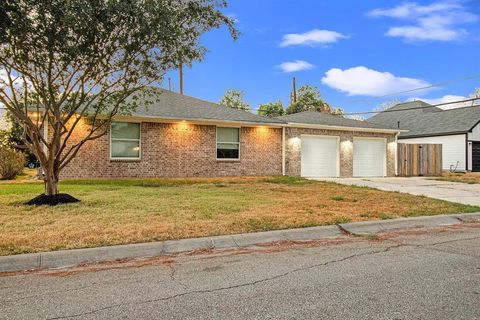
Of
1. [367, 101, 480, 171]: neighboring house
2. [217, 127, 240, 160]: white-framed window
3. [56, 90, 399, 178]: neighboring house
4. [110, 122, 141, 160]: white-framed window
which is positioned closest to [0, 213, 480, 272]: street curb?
[56, 90, 399, 178]: neighboring house

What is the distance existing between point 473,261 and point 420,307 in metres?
1.99

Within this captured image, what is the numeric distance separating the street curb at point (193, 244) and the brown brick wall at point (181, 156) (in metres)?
10.9

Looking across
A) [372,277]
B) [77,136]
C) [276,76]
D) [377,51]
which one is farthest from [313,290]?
[276,76]

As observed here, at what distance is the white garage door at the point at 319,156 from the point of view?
1900 centimetres

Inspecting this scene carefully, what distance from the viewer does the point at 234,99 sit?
183 ft

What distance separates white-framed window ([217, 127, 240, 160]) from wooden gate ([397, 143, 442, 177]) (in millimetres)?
9953

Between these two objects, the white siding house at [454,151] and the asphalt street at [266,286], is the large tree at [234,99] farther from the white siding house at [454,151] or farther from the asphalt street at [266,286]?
the asphalt street at [266,286]

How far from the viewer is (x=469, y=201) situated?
10.0 m

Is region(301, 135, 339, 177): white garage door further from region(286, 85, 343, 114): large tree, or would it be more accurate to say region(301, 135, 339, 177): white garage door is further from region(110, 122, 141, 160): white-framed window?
region(286, 85, 343, 114): large tree

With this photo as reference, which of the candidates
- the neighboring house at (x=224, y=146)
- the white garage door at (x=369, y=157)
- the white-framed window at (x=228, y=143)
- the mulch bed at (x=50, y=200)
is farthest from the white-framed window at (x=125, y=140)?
the white garage door at (x=369, y=157)

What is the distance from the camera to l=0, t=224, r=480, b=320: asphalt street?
2977 millimetres

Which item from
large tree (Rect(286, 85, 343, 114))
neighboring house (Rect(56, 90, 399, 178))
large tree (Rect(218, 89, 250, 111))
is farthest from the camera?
large tree (Rect(218, 89, 250, 111))

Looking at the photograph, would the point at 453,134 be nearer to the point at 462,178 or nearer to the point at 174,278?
the point at 462,178

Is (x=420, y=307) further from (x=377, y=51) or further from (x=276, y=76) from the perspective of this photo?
(x=276, y=76)
